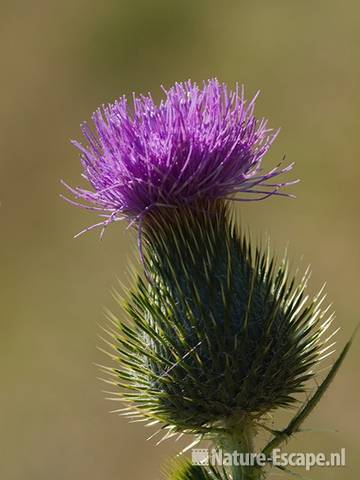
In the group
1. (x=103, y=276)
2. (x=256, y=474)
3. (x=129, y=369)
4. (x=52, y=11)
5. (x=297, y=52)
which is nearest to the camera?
(x=256, y=474)

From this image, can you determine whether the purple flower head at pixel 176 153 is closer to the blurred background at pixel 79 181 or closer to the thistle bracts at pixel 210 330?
the thistle bracts at pixel 210 330

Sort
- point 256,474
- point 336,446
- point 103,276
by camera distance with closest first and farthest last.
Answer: point 256,474 → point 336,446 → point 103,276

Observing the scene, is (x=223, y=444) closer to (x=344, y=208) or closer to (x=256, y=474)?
(x=256, y=474)

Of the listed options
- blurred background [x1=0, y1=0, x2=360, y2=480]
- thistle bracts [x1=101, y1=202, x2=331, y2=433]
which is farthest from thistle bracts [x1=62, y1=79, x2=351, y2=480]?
blurred background [x1=0, y1=0, x2=360, y2=480]

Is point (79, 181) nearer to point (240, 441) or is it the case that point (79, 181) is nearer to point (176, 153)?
point (176, 153)

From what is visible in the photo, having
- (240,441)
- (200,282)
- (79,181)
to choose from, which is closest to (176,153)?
(200,282)

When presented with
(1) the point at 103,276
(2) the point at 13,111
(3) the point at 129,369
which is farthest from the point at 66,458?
(2) the point at 13,111
